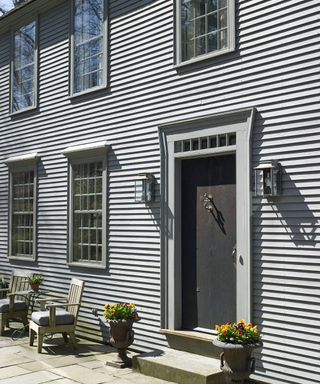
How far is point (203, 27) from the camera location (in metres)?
7.16

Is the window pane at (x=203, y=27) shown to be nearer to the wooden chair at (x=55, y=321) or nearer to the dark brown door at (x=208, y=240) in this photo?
the dark brown door at (x=208, y=240)

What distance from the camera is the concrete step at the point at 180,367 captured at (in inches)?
233

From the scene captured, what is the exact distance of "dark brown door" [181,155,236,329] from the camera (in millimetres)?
6691

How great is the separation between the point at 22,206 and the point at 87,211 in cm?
254

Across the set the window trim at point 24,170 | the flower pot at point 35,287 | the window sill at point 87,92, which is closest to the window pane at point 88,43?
the window sill at point 87,92

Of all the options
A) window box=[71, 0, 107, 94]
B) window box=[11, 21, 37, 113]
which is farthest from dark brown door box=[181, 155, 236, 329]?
window box=[11, 21, 37, 113]

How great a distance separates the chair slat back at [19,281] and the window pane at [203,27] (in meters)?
4.93

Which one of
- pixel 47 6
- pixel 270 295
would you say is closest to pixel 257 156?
pixel 270 295

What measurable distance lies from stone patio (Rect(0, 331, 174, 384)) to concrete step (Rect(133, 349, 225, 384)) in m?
0.10

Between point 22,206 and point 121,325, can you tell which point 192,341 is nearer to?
point 121,325

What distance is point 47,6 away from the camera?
10344mm

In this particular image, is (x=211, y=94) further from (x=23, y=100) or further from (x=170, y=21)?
(x=23, y=100)

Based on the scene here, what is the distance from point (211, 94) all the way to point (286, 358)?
3225 mm

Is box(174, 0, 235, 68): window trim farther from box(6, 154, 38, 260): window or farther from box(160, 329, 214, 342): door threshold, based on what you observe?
box(6, 154, 38, 260): window
